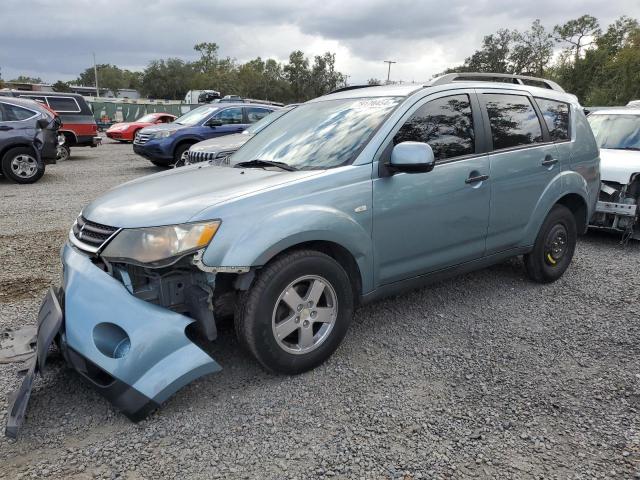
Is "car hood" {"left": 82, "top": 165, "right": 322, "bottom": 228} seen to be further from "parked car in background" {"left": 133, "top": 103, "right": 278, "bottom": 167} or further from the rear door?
"parked car in background" {"left": 133, "top": 103, "right": 278, "bottom": 167}

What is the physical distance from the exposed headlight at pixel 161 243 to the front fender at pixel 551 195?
2.87m

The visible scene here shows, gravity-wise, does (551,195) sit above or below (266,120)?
below

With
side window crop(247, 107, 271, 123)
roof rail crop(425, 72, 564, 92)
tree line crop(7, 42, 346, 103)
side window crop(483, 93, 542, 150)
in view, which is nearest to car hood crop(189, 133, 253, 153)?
side window crop(247, 107, 271, 123)

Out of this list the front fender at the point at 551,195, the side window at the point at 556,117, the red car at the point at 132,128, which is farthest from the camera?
the red car at the point at 132,128

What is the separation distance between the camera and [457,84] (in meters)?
3.87

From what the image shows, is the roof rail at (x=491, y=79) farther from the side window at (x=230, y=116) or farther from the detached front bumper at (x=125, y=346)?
the side window at (x=230, y=116)

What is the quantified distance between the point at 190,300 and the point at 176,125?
406 inches

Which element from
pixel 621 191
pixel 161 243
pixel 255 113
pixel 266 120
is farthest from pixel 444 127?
pixel 255 113

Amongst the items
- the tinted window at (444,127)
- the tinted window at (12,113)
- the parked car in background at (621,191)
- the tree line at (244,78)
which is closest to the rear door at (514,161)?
the tinted window at (444,127)

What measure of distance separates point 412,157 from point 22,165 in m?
9.89

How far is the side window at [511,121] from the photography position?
156 inches

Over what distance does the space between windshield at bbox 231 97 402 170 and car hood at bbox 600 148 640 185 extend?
13.2 ft

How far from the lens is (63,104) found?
50.5 ft

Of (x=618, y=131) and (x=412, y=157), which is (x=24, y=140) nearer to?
(x=412, y=157)
